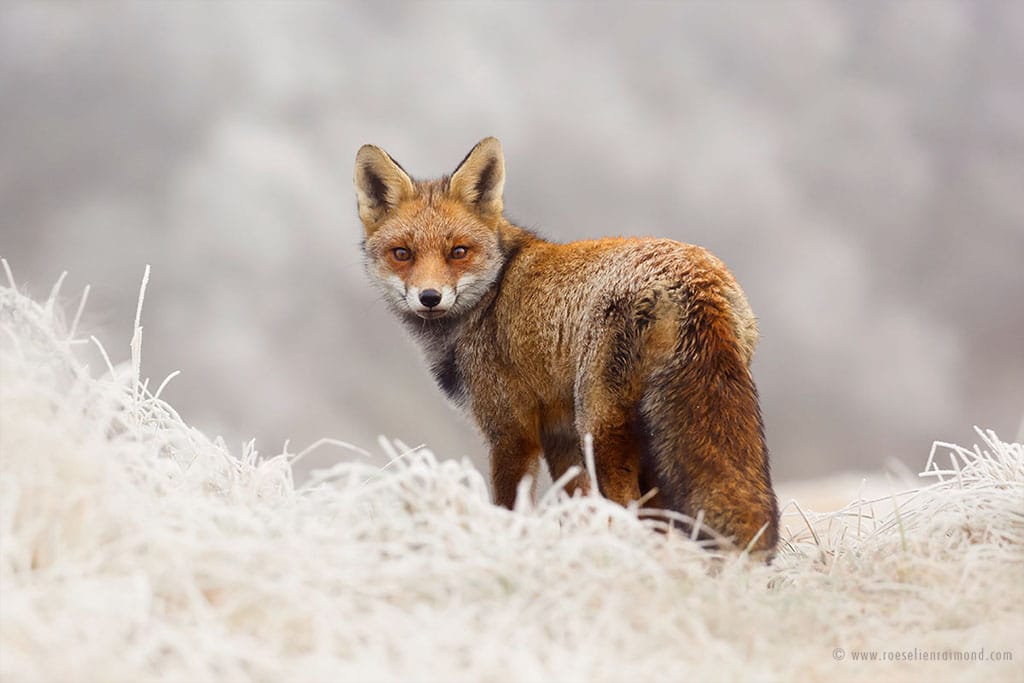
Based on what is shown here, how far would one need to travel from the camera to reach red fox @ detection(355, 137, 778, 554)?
3.61 metres

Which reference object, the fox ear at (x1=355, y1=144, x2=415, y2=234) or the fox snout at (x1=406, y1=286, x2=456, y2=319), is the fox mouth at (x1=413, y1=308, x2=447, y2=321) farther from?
the fox ear at (x1=355, y1=144, x2=415, y2=234)

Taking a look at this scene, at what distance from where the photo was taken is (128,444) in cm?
319

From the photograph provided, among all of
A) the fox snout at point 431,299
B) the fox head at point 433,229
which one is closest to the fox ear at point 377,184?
the fox head at point 433,229

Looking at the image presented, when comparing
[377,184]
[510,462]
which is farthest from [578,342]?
[377,184]

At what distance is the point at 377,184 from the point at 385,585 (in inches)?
123

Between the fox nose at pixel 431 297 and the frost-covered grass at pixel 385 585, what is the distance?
132 centimetres

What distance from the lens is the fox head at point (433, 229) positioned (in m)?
4.77

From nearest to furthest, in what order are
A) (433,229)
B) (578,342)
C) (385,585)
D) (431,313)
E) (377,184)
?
(385,585), (578,342), (431,313), (433,229), (377,184)

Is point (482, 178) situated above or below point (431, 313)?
above

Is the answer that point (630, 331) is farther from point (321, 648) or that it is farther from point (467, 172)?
point (321, 648)

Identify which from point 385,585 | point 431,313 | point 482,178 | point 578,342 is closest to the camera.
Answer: point 385,585

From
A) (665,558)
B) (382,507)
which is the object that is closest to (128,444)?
(382,507)

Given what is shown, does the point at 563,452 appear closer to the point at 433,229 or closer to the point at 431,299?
the point at 431,299

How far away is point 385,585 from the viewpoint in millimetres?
2619
